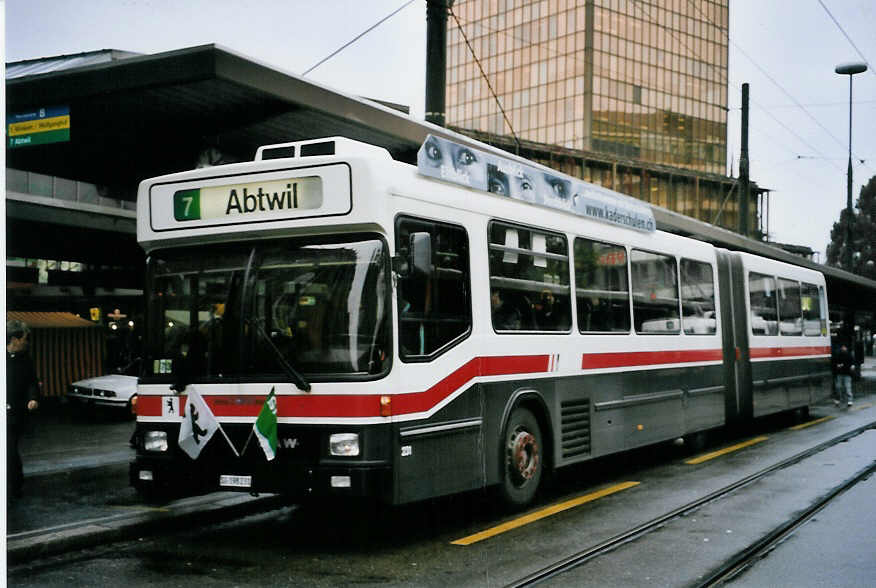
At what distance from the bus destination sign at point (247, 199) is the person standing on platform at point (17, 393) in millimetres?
2192

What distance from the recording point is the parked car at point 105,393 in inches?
793

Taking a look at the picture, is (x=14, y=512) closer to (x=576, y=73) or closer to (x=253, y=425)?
(x=253, y=425)

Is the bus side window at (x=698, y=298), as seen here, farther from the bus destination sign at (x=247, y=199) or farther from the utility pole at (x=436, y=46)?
the bus destination sign at (x=247, y=199)

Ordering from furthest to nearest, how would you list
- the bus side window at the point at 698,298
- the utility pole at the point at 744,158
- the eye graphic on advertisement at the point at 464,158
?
1. the utility pole at the point at 744,158
2. the bus side window at the point at 698,298
3. the eye graphic on advertisement at the point at 464,158

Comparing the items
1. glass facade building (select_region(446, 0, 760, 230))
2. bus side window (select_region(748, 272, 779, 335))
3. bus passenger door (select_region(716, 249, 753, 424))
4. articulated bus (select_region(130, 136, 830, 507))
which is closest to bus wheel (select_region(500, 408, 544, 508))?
articulated bus (select_region(130, 136, 830, 507))

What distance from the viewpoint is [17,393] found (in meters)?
8.99

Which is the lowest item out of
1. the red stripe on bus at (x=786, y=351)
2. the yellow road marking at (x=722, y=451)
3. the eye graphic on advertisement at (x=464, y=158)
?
the yellow road marking at (x=722, y=451)

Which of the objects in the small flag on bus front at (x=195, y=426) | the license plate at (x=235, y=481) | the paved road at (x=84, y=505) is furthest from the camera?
the paved road at (x=84, y=505)

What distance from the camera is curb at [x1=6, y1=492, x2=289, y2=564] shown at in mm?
7434

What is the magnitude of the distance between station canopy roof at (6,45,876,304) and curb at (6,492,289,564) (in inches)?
167

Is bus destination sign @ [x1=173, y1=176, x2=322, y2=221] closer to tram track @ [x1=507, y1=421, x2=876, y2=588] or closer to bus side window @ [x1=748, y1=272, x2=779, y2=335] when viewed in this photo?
tram track @ [x1=507, y1=421, x2=876, y2=588]

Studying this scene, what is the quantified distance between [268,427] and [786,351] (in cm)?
1220

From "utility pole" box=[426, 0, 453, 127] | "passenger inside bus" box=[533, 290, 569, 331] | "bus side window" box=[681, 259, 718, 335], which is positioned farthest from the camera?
"utility pole" box=[426, 0, 453, 127]

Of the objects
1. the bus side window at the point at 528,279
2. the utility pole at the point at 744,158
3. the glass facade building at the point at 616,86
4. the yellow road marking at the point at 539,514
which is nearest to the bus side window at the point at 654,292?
the bus side window at the point at 528,279
